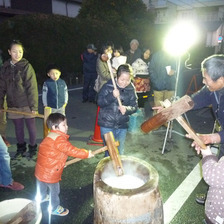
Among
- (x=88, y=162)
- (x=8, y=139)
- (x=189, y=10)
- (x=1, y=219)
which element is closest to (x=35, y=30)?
(x=8, y=139)

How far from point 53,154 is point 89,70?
622 cm

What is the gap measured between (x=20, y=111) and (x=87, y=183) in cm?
198

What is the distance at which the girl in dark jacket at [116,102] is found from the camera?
11.8 feet

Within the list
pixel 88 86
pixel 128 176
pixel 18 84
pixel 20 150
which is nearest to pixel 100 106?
pixel 128 176

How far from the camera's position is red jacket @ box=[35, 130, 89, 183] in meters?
2.96

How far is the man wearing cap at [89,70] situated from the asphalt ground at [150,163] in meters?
2.26

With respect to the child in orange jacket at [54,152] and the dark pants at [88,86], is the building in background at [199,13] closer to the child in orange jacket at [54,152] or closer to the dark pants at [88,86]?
the dark pants at [88,86]

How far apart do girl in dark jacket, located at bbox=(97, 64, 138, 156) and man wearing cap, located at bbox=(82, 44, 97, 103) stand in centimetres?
516

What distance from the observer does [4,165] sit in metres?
3.53

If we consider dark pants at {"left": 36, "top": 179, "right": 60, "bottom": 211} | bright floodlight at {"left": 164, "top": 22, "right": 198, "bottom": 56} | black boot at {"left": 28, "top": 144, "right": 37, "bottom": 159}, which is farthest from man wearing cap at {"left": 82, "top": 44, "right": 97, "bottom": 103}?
dark pants at {"left": 36, "top": 179, "right": 60, "bottom": 211}

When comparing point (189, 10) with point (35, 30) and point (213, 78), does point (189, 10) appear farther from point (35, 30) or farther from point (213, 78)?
point (213, 78)

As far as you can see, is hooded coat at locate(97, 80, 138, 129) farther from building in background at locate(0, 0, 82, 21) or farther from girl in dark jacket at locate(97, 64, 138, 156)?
building in background at locate(0, 0, 82, 21)

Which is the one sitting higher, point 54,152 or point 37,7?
point 37,7

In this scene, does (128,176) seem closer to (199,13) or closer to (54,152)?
(54,152)
